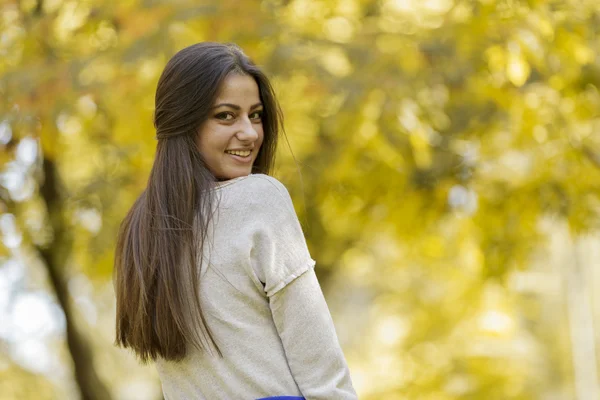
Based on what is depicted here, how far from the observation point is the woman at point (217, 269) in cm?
184

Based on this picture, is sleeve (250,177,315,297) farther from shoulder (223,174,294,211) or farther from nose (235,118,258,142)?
nose (235,118,258,142)

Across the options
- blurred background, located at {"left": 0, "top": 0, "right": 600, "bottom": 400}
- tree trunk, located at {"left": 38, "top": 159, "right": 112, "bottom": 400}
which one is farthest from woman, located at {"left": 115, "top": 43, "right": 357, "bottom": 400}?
tree trunk, located at {"left": 38, "top": 159, "right": 112, "bottom": 400}

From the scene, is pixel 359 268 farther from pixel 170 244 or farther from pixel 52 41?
pixel 170 244

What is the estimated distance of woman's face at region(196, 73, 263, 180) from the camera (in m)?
2.05

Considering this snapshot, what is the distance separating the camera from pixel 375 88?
453 cm

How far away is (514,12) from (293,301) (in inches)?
100

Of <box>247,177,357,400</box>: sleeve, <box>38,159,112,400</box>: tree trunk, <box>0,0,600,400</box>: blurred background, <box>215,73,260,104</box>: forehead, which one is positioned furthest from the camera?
<box>38,159,112,400</box>: tree trunk

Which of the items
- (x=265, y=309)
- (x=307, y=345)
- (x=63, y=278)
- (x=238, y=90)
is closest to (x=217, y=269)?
(x=265, y=309)

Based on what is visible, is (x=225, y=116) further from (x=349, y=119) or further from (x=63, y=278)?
(x=63, y=278)

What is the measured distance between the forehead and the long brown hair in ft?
0.05

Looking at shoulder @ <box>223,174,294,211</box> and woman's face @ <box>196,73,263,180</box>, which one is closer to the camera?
shoulder @ <box>223,174,294,211</box>

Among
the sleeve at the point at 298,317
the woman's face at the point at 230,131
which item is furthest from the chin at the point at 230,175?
the sleeve at the point at 298,317

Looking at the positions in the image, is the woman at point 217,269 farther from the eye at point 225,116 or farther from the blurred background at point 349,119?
the blurred background at point 349,119

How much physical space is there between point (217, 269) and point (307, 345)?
0.79ft
